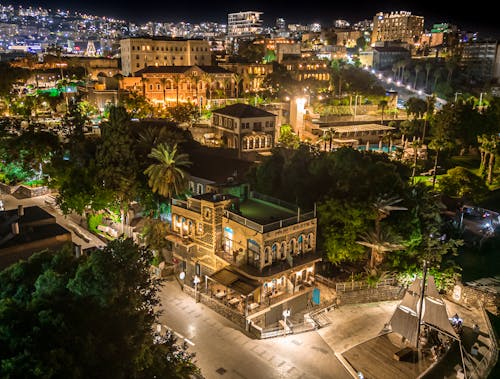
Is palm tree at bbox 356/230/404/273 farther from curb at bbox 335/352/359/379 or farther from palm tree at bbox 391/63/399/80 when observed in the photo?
palm tree at bbox 391/63/399/80

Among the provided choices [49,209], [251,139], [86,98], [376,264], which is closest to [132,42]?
[86,98]

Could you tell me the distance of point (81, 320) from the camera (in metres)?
16.5

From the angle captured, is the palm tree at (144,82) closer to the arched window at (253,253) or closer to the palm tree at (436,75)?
the arched window at (253,253)

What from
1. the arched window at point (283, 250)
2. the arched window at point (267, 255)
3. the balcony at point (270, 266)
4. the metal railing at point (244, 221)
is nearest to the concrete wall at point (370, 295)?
the balcony at point (270, 266)

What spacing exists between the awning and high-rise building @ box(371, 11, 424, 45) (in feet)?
519

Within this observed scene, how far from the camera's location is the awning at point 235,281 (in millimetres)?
30375

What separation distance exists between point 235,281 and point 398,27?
16631 cm

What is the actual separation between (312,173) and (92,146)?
1006 inches

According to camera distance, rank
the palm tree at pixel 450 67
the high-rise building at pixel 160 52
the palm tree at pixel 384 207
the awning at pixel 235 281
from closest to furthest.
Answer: the awning at pixel 235 281 → the palm tree at pixel 384 207 → the high-rise building at pixel 160 52 → the palm tree at pixel 450 67

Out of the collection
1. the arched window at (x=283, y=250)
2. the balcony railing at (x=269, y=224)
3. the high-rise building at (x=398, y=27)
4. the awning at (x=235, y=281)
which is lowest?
the awning at (x=235, y=281)

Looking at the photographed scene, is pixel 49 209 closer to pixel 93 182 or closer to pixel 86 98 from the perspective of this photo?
pixel 93 182

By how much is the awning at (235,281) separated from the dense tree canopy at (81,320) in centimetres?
1028

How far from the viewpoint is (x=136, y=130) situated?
5619cm

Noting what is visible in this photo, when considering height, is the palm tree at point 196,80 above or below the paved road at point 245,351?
above
